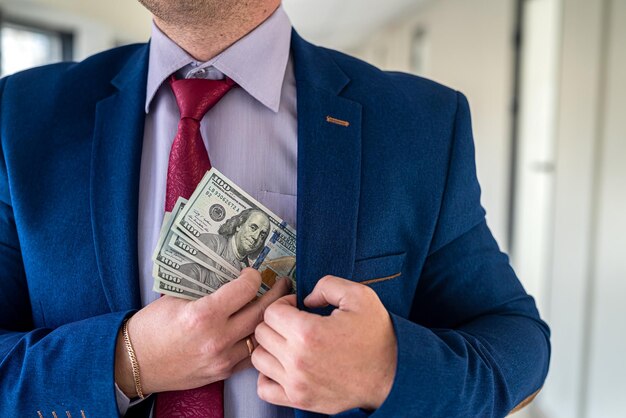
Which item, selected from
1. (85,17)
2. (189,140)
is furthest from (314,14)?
(189,140)

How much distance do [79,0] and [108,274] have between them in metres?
5.51

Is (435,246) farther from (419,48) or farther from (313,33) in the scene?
(313,33)

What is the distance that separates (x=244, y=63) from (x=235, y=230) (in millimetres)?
352

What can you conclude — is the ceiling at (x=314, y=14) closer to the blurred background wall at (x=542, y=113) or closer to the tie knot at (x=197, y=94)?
the blurred background wall at (x=542, y=113)

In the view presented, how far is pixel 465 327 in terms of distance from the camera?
107 cm

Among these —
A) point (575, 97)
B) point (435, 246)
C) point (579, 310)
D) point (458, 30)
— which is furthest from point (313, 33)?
point (435, 246)

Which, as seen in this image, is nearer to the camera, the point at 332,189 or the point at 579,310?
the point at 332,189

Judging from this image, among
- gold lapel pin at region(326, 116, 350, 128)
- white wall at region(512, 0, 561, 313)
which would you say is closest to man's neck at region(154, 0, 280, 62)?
gold lapel pin at region(326, 116, 350, 128)

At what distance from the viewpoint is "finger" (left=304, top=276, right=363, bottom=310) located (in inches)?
31.7

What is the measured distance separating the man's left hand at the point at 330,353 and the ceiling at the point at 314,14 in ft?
18.3

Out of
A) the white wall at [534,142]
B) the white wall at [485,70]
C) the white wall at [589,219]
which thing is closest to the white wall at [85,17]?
the white wall at [485,70]

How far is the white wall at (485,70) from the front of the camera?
16.3 feet

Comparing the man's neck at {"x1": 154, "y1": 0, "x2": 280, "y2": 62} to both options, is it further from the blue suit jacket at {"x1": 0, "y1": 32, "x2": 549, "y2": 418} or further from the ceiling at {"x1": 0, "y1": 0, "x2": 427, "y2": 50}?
the ceiling at {"x1": 0, "y1": 0, "x2": 427, "y2": 50}

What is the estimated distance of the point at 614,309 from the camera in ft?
9.05
